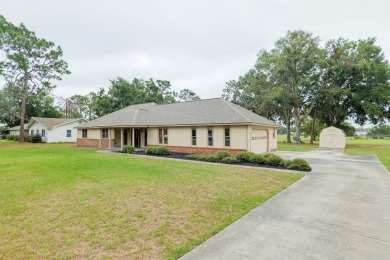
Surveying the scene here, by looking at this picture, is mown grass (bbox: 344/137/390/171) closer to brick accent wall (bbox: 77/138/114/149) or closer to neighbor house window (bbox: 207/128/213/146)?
neighbor house window (bbox: 207/128/213/146)

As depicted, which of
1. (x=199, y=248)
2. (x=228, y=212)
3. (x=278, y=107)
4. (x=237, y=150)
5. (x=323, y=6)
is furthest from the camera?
(x=278, y=107)

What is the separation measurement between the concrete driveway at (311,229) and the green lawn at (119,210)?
1.25 ft

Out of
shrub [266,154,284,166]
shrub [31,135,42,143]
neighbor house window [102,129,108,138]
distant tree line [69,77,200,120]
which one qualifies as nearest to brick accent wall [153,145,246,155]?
shrub [266,154,284,166]

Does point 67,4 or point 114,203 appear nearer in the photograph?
point 114,203

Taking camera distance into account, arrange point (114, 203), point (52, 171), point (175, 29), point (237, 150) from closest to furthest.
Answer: point (114, 203)
point (52, 171)
point (237, 150)
point (175, 29)

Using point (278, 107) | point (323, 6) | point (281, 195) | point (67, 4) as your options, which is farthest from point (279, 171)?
point (278, 107)

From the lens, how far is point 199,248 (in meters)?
3.53

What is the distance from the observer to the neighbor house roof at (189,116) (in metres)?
16.4

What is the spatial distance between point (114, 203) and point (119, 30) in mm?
16748

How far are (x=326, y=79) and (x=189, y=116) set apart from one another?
24.5 meters

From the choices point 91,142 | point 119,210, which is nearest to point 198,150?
point 119,210

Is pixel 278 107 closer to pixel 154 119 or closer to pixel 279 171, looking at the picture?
pixel 154 119

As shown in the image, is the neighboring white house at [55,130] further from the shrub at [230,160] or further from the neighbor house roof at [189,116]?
the shrub at [230,160]

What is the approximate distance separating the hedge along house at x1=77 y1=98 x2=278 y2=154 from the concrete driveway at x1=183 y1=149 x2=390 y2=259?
347 inches
